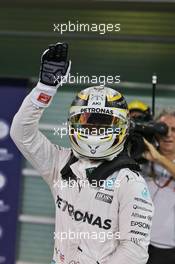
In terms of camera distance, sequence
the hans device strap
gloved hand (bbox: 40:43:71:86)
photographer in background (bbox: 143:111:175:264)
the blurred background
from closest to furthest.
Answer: gloved hand (bbox: 40:43:71:86), the hans device strap, photographer in background (bbox: 143:111:175:264), the blurred background

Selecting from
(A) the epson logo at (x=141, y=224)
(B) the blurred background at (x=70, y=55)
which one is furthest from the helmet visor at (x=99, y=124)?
(B) the blurred background at (x=70, y=55)

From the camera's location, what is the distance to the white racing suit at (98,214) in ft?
5.70

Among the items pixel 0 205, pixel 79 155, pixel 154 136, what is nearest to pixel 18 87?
pixel 0 205

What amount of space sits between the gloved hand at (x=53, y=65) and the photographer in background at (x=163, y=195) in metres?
1.06

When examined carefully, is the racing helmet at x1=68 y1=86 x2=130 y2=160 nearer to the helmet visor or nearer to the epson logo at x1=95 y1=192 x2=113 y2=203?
the helmet visor

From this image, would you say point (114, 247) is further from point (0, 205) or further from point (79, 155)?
point (0, 205)

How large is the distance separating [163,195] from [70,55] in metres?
1.38

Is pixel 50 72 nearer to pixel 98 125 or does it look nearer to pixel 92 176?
pixel 98 125

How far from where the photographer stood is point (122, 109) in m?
1.86

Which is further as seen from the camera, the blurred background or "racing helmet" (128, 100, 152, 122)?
the blurred background

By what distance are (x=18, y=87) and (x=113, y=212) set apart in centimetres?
196

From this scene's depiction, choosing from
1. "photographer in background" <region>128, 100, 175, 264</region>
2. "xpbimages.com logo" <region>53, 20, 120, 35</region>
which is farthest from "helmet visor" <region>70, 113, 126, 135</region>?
"xpbimages.com logo" <region>53, 20, 120, 35</region>

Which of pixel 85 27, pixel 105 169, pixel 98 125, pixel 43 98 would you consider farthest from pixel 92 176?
pixel 85 27

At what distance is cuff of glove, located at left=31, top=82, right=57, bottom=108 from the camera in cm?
175
